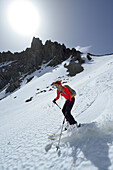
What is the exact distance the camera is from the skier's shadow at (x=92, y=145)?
7.16 feet

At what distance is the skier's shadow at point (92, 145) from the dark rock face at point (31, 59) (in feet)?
179

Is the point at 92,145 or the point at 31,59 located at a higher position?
the point at 31,59

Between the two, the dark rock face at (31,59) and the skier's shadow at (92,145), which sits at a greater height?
the dark rock face at (31,59)

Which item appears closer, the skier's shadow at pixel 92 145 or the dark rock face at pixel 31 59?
the skier's shadow at pixel 92 145

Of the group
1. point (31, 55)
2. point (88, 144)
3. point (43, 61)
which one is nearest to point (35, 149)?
point (88, 144)

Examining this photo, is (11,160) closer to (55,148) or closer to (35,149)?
(35,149)

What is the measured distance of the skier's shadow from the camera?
7.16ft

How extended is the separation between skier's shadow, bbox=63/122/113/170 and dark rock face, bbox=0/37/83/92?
179 ft

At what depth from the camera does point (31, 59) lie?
79.4 meters

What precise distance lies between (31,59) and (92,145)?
85819 millimetres

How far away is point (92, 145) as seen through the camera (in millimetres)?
2672

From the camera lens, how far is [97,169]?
77.9 inches

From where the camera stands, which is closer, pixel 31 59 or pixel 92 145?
pixel 92 145

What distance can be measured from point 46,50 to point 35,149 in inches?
3118
